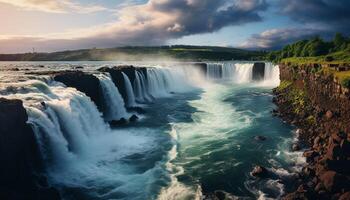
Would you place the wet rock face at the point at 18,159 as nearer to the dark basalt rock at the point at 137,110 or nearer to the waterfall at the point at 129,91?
the dark basalt rock at the point at 137,110

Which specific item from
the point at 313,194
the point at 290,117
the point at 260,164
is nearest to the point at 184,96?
the point at 290,117

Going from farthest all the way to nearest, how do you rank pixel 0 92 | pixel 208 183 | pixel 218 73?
1. pixel 218 73
2. pixel 0 92
3. pixel 208 183

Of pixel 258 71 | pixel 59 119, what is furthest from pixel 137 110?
pixel 258 71

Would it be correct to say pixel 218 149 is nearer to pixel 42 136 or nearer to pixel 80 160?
pixel 80 160

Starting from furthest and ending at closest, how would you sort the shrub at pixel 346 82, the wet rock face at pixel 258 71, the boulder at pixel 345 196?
the wet rock face at pixel 258 71
the shrub at pixel 346 82
the boulder at pixel 345 196

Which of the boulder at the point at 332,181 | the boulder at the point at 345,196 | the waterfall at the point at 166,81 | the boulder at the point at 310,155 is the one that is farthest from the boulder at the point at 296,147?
the waterfall at the point at 166,81

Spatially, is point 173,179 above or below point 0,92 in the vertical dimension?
below

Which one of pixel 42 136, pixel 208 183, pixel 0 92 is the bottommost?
pixel 208 183

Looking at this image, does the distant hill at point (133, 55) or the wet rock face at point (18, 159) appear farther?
the distant hill at point (133, 55)
